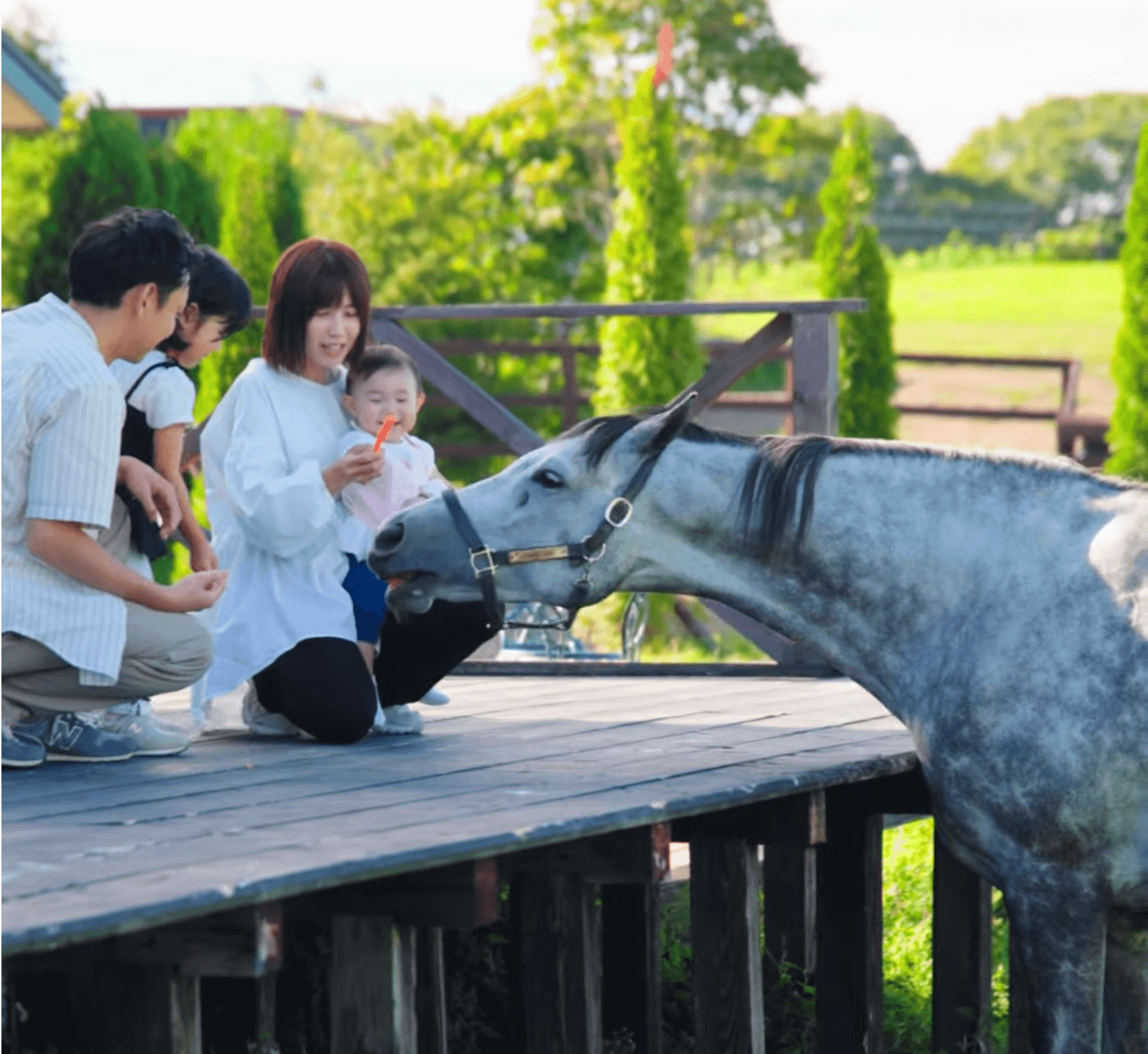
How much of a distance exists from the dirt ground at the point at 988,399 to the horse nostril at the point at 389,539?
61.6 feet

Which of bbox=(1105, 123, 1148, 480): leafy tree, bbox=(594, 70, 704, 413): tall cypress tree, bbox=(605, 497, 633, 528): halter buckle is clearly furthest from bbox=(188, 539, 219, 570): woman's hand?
bbox=(1105, 123, 1148, 480): leafy tree

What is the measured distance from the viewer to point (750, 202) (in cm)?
2388

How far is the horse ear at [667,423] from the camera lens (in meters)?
3.35

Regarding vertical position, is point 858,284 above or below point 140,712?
above

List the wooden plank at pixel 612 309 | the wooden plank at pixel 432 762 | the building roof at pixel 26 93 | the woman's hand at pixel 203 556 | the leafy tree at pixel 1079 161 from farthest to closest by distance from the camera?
the leafy tree at pixel 1079 161 → the building roof at pixel 26 93 → the wooden plank at pixel 612 309 → the woman's hand at pixel 203 556 → the wooden plank at pixel 432 762

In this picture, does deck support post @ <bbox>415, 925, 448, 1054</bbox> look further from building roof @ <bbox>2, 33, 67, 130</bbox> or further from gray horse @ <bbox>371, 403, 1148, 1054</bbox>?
building roof @ <bbox>2, 33, 67, 130</bbox>

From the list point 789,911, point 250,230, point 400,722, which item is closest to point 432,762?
point 400,722

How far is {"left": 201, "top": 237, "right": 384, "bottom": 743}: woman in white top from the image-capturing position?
4.04 meters

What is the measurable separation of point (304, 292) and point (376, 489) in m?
0.49

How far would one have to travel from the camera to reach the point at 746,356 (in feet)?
19.4

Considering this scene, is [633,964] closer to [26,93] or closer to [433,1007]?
[433,1007]

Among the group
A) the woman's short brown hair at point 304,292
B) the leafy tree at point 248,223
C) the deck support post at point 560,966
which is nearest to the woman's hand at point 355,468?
the woman's short brown hair at point 304,292

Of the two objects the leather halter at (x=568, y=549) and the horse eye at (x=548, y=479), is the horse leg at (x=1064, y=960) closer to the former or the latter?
the leather halter at (x=568, y=549)

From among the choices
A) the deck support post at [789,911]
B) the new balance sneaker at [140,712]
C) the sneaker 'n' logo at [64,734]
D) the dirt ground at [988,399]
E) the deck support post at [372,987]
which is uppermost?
the sneaker 'n' logo at [64,734]
